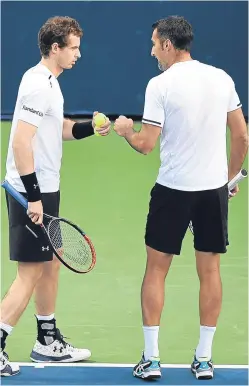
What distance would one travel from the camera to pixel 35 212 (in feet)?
18.9

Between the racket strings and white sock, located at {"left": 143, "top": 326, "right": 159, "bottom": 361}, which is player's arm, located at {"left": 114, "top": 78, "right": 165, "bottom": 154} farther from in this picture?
white sock, located at {"left": 143, "top": 326, "right": 159, "bottom": 361}

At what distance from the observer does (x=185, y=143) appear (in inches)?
227

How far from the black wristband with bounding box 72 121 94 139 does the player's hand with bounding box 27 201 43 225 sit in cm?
75

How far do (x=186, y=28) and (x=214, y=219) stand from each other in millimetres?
1056

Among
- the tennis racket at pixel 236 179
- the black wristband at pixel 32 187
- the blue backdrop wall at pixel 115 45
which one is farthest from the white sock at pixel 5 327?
the blue backdrop wall at pixel 115 45

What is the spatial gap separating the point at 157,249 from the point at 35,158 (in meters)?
0.85

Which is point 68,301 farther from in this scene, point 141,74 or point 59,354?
point 141,74

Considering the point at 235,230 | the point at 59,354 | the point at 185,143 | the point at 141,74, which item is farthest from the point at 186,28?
the point at 141,74

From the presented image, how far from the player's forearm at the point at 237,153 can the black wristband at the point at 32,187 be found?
1143 mm

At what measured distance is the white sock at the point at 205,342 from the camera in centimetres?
600

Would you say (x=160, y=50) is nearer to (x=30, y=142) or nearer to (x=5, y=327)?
(x=30, y=142)

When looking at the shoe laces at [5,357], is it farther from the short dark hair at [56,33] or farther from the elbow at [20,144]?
the short dark hair at [56,33]

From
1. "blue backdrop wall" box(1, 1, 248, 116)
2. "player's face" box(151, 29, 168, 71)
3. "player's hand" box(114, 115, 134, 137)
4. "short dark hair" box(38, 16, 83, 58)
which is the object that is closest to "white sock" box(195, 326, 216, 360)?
"player's hand" box(114, 115, 134, 137)

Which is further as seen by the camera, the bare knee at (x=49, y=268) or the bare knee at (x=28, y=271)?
the bare knee at (x=49, y=268)
